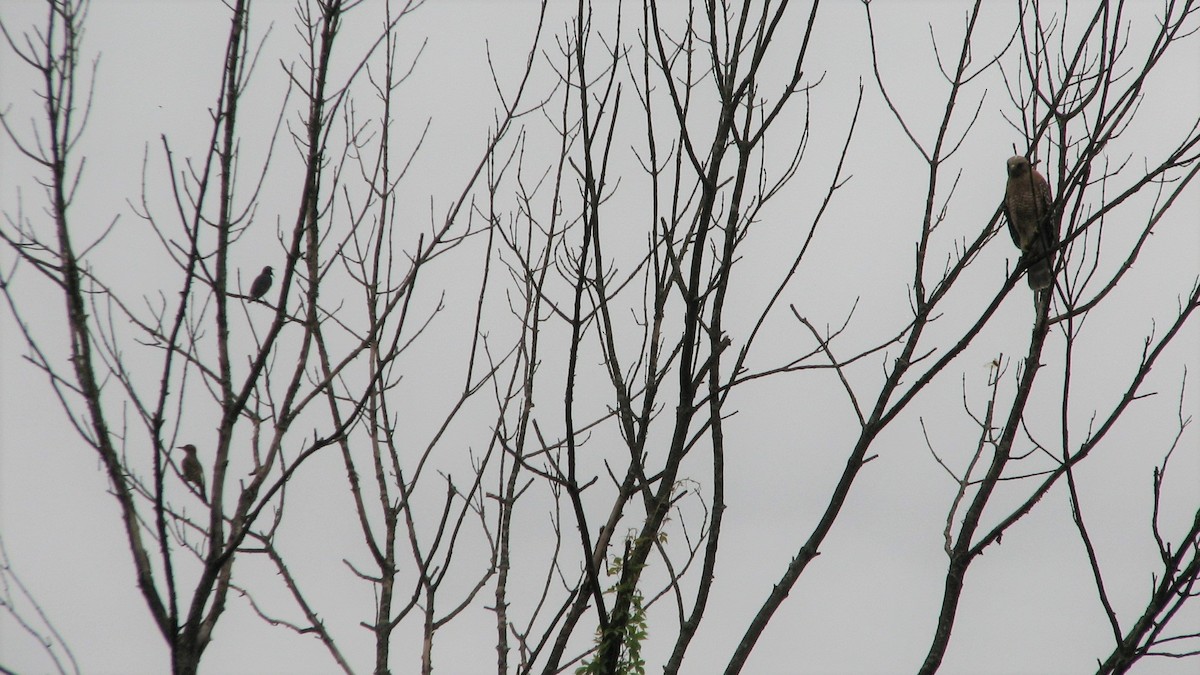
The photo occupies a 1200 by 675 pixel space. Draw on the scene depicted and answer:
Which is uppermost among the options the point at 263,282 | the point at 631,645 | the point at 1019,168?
the point at 263,282

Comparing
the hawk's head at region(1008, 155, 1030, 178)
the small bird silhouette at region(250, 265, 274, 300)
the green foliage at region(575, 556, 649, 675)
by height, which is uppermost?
the small bird silhouette at region(250, 265, 274, 300)

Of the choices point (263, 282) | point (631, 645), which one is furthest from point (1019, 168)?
point (263, 282)

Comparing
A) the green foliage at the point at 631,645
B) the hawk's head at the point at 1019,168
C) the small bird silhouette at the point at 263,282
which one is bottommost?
the green foliage at the point at 631,645

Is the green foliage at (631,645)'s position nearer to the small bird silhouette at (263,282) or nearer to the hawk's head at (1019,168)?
the hawk's head at (1019,168)

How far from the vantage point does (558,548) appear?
9.80 feet

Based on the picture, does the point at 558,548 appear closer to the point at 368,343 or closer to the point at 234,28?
the point at 368,343

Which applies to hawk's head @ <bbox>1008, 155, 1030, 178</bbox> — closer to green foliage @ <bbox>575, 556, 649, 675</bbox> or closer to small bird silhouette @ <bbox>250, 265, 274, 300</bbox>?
green foliage @ <bbox>575, 556, 649, 675</bbox>

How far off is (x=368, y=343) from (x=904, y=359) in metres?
1.24

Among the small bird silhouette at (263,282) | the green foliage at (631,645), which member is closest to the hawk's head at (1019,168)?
the green foliage at (631,645)

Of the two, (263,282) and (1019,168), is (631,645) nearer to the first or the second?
(1019,168)

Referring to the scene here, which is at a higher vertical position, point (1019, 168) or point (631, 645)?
point (1019, 168)

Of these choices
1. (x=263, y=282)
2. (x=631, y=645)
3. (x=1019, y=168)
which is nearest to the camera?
(x=631, y=645)

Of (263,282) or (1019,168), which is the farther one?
(263,282)

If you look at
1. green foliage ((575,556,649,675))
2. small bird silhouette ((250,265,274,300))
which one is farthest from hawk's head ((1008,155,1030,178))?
small bird silhouette ((250,265,274,300))
